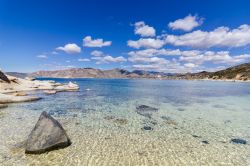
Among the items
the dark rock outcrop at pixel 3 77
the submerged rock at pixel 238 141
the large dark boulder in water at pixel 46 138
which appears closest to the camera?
the large dark boulder in water at pixel 46 138

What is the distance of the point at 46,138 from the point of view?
12.3 meters

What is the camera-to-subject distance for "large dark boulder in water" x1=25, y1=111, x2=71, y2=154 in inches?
465

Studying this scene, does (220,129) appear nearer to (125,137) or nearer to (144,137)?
(144,137)

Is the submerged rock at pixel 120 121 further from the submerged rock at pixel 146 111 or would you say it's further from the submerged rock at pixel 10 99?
the submerged rock at pixel 10 99

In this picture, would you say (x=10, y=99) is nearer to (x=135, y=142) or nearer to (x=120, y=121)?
(x=120, y=121)

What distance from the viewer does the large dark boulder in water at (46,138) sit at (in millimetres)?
11812

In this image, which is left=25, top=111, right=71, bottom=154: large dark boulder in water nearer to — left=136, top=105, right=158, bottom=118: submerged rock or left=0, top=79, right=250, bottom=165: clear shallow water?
left=0, top=79, right=250, bottom=165: clear shallow water

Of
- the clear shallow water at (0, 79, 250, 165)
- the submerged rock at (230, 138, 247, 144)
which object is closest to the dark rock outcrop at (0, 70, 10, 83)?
the clear shallow water at (0, 79, 250, 165)

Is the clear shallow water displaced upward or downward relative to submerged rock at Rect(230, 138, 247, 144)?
upward

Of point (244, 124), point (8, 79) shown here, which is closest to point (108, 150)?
point (244, 124)

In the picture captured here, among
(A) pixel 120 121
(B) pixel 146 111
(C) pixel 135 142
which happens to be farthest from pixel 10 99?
(C) pixel 135 142

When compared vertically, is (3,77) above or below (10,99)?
above

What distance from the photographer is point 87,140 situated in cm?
1444

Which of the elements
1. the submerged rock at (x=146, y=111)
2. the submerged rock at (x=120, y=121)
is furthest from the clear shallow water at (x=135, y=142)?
the submerged rock at (x=146, y=111)
